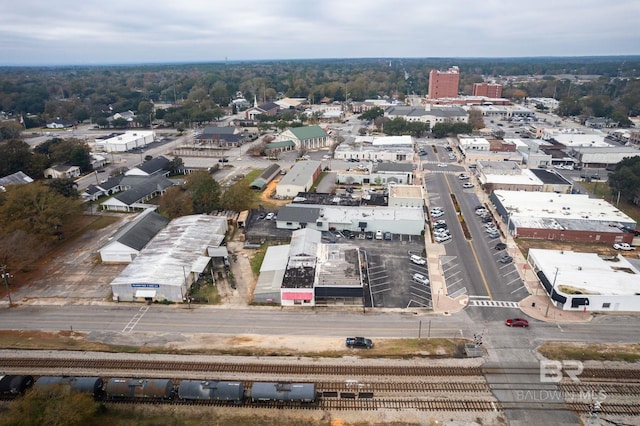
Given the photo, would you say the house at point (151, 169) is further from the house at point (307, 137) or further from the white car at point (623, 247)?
the white car at point (623, 247)

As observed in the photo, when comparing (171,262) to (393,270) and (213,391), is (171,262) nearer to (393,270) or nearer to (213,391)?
(213,391)

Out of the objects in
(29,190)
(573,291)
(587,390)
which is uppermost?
(29,190)

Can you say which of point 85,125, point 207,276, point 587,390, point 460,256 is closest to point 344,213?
point 460,256

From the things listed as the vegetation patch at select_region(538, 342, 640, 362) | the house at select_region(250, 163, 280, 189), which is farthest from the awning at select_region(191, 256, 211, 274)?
the vegetation patch at select_region(538, 342, 640, 362)

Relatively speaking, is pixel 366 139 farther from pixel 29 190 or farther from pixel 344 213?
pixel 29 190

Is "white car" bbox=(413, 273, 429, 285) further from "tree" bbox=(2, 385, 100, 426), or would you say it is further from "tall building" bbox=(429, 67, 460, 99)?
"tall building" bbox=(429, 67, 460, 99)
